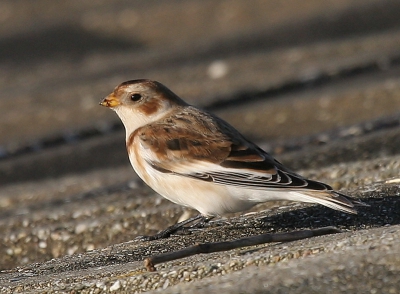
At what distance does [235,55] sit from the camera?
12.9 m

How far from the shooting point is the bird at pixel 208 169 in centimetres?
473

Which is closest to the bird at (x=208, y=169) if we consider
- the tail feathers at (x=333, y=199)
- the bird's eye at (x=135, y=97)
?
the tail feathers at (x=333, y=199)

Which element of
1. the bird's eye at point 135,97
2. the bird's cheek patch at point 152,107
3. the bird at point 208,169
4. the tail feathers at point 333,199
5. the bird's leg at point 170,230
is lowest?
the bird's leg at point 170,230

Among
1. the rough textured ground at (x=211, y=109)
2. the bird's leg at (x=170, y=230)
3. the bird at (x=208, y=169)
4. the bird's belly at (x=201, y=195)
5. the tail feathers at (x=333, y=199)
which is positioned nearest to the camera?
the rough textured ground at (x=211, y=109)

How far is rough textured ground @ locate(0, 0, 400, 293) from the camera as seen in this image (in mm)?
3879

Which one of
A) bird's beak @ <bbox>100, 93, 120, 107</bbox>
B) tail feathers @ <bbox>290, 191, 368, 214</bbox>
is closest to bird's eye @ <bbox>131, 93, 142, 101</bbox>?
bird's beak @ <bbox>100, 93, 120, 107</bbox>

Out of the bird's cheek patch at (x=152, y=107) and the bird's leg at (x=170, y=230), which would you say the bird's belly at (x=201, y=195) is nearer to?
the bird's leg at (x=170, y=230)

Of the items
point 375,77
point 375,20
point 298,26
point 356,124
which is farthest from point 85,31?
point 356,124

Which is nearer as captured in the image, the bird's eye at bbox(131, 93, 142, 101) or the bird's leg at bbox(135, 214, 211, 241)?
the bird's leg at bbox(135, 214, 211, 241)

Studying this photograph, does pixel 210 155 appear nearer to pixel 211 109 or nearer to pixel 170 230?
pixel 170 230

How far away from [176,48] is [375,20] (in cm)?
327

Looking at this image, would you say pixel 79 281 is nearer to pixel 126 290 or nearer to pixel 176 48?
pixel 126 290

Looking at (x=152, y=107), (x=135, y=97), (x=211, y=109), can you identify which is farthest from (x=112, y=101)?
(x=211, y=109)

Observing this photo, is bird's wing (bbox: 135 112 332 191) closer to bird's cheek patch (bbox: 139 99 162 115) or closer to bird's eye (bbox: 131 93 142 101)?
bird's cheek patch (bbox: 139 99 162 115)
